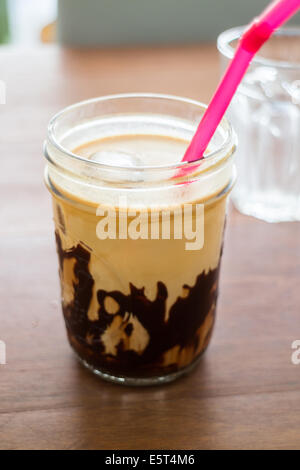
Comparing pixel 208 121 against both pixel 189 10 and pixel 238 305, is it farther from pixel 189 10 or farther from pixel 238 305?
pixel 189 10

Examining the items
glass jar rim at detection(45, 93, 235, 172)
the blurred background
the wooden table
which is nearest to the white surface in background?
the blurred background

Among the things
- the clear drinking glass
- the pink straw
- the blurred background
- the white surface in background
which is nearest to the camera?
the pink straw

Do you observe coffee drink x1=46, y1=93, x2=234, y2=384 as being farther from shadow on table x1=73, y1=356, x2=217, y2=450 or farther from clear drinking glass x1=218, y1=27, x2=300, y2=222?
clear drinking glass x1=218, y1=27, x2=300, y2=222

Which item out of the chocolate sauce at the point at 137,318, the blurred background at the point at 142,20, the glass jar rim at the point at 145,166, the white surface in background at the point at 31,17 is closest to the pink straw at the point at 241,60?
the glass jar rim at the point at 145,166

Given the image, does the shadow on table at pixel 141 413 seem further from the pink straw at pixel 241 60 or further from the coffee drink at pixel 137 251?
the pink straw at pixel 241 60

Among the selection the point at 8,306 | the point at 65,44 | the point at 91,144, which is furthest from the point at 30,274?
the point at 65,44

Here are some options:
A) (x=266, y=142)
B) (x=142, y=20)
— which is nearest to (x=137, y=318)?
(x=266, y=142)

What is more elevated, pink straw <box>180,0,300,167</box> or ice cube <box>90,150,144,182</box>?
pink straw <box>180,0,300,167</box>
